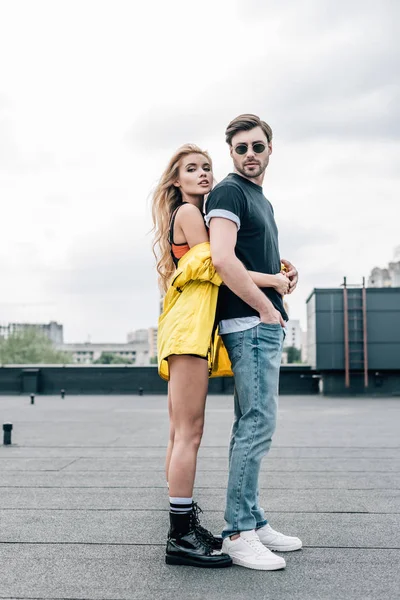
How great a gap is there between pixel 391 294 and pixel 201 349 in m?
24.1

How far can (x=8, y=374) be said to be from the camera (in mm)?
28406

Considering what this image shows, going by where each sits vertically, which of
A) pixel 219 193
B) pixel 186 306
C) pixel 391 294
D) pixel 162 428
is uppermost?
pixel 391 294

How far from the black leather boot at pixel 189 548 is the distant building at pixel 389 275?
94.4 metres

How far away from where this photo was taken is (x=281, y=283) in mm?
3590

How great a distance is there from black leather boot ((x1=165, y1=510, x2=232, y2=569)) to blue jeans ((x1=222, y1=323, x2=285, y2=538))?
0.13m

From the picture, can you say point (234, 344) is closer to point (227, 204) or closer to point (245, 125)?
point (227, 204)

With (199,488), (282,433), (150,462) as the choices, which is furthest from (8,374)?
(199,488)

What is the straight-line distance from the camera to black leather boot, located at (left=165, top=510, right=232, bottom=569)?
3340mm

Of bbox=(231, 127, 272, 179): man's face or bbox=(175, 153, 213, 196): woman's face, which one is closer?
bbox=(231, 127, 272, 179): man's face

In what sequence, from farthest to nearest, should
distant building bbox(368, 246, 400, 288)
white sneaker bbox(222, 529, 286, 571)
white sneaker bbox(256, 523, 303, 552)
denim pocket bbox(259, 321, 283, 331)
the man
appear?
distant building bbox(368, 246, 400, 288) < white sneaker bbox(256, 523, 303, 552) < denim pocket bbox(259, 321, 283, 331) < the man < white sneaker bbox(222, 529, 286, 571)

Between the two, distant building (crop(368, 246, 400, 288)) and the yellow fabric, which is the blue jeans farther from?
distant building (crop(368, 246, 400, 288))

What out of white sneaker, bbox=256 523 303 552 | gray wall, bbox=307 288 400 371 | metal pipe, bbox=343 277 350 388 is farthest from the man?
gray wall, bbox=307 288 400 371

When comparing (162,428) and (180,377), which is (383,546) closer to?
(180,377)

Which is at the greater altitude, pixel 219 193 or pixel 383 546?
pixel 219 193
